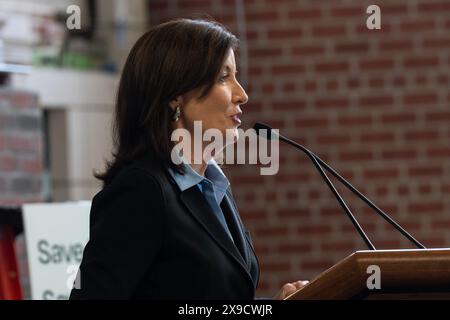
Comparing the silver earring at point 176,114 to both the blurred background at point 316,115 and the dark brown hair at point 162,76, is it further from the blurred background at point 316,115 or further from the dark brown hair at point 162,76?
the blurred background at point 316,115

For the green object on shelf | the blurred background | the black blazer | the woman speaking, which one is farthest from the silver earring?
the green object on shelf

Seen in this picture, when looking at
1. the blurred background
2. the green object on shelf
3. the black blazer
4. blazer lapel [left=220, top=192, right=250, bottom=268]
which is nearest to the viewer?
the black blazer

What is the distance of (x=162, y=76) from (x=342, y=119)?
2930 mm

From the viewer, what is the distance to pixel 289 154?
183 inches

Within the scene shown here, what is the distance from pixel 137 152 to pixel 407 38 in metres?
3.01

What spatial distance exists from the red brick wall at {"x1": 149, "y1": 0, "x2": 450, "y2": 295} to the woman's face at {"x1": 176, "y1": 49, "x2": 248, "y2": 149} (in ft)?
9.12

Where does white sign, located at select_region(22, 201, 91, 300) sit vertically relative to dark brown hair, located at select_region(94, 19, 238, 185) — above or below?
below

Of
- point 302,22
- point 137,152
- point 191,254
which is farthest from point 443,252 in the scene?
point 302,22

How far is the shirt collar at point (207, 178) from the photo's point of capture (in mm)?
1743

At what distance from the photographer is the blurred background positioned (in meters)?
4.55

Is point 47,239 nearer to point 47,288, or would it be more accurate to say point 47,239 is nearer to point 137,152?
point 47,288

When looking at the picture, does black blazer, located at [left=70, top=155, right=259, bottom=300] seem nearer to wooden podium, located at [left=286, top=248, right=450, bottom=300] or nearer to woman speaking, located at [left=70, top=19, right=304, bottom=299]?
woman speaking, located at [left=70, top=19, right=304, bottom=299]
